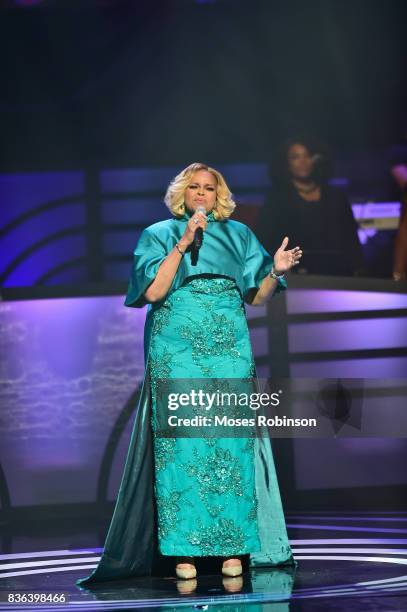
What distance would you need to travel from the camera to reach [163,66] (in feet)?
20.6

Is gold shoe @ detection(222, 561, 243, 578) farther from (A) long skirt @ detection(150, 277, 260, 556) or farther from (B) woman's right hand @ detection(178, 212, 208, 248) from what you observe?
(B) woman's right hand @ detection(178, 212, 208, 248)

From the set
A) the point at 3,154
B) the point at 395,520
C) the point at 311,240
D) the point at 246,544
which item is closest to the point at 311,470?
the point at 395,520

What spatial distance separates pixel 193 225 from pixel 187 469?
32.8 inches

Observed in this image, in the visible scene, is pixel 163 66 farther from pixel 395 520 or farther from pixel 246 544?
pixel 246 544

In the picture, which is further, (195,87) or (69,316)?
(195,87)

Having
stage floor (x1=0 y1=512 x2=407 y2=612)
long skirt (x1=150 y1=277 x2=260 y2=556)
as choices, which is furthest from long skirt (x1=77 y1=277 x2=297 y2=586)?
stage floor (x1=0 y1=512 x2=407 y2=612)

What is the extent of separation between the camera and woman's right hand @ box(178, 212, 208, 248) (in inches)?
144

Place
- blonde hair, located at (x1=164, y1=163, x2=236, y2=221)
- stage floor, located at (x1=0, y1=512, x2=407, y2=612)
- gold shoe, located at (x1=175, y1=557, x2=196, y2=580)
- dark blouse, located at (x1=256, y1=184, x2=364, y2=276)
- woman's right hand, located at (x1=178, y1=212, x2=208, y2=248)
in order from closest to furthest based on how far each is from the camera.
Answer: stage floor, located at (x1=0, y1=512, x2=407, y2=612) → woman's right hand, located at (x1=178, y1=212, x2=208, y2=248) → gold shoe, located at (x1=175, y1=557, x2=196, y2=580) → blonde hair, located at (x1=164, y1=163, x2=236, y2=221) → dark blouse, located at (x1=256, y1=184, x2=364, y2=276)

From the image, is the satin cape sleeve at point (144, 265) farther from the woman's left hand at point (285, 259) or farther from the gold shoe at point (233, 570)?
the gold shoe at point (233, 570)

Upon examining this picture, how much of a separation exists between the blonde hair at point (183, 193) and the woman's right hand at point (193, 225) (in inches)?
10.4

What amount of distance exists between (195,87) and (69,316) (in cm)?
148

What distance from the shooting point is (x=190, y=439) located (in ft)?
12.6

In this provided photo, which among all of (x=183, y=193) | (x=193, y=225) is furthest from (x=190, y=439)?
(x=183, y=193)

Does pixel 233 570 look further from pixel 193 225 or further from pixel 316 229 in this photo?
pixel 316 229
